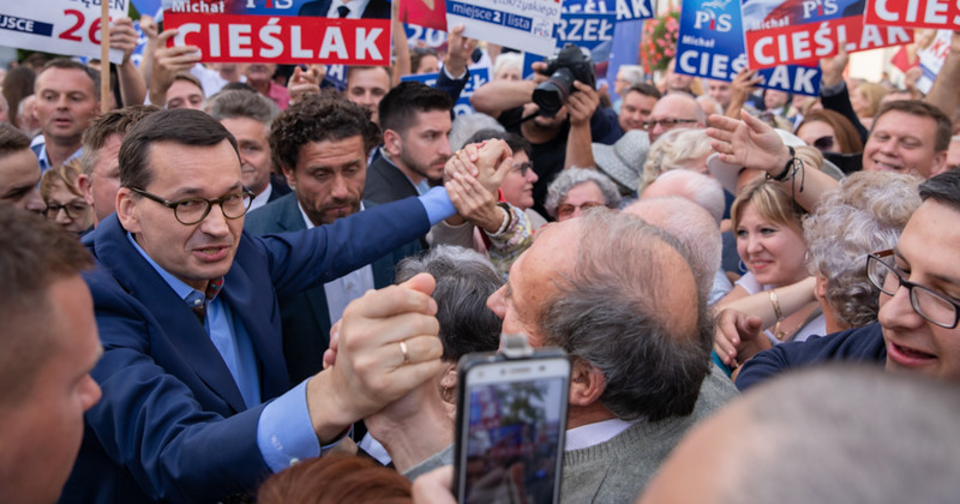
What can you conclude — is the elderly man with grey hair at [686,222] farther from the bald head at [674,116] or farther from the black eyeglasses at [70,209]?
the bald head at [674,116]

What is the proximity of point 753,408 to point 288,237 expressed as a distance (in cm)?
242

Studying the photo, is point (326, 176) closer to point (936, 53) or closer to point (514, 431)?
point (514, 431)

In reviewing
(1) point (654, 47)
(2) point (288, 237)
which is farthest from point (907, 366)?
(1) point (654, 47)

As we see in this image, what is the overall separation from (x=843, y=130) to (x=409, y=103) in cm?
297

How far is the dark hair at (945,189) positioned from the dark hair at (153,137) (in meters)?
1.95

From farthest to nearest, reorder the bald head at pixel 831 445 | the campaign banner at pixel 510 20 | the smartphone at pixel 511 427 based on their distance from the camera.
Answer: the campaign banner at pixel 510 20, the smartphone at pixel 511 427, the bald head at pixel 831 445

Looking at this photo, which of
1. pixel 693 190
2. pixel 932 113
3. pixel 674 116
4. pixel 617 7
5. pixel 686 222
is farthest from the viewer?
pixel 617 7

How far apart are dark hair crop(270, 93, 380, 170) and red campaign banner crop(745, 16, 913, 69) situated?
3.45 meters

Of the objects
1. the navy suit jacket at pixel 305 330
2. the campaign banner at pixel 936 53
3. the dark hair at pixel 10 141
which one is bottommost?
the navy suit jacket at pixel 305 330

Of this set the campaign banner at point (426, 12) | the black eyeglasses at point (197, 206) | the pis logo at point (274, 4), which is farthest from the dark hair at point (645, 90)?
the black eyeglasses at point (197, 206)

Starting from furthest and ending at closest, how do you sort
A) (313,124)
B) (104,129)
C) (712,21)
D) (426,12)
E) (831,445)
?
(712,21)
(426,12)
(313,124)
(104,129)
(831,445)

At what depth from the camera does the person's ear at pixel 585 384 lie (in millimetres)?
1617

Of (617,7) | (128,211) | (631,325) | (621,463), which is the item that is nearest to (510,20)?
(617,7)

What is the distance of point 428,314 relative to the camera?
1508 millimetres
